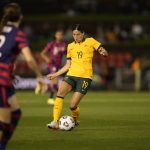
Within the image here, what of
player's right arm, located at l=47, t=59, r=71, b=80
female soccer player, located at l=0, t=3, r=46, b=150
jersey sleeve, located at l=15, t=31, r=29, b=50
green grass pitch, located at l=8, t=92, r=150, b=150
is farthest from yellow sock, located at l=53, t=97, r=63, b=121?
jersey sleeve, located at l=15, t=31, r=29, b=50

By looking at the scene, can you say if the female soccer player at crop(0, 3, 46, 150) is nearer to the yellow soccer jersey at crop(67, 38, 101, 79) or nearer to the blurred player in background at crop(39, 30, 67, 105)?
the yellow soccer jersey at crop(67, 38, 101, 79)

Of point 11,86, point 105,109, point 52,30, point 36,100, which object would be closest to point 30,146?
point 11,86

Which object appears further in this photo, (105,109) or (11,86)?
(105,109)

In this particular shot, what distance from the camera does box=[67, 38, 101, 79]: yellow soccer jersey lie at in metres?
14.8

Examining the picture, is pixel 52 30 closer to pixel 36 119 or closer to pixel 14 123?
pixel 36 119

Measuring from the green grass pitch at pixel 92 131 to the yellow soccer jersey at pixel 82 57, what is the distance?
126 centimetres

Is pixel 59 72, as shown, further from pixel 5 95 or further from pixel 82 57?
pixel 5 95

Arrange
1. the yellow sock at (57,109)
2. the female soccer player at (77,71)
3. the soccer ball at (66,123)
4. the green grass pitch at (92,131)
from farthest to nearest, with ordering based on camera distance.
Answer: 1. the female soccer player at (77,71)
2. the yellow sock at (57,109)
3. the soccer ball at (66,123)
4. the green grass pitch at (92,131)

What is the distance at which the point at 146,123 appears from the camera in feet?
52.9

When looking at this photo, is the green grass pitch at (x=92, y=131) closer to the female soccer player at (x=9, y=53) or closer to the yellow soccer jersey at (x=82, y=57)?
the yellow soccer jersey at (x=82, y=57)

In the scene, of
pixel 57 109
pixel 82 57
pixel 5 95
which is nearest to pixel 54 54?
pixel 82 57

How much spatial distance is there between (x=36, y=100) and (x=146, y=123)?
10032mm

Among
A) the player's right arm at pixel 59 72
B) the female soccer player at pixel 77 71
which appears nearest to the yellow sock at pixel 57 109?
the female soccer player at pixel 77 71

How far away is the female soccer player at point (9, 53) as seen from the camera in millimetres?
9609
